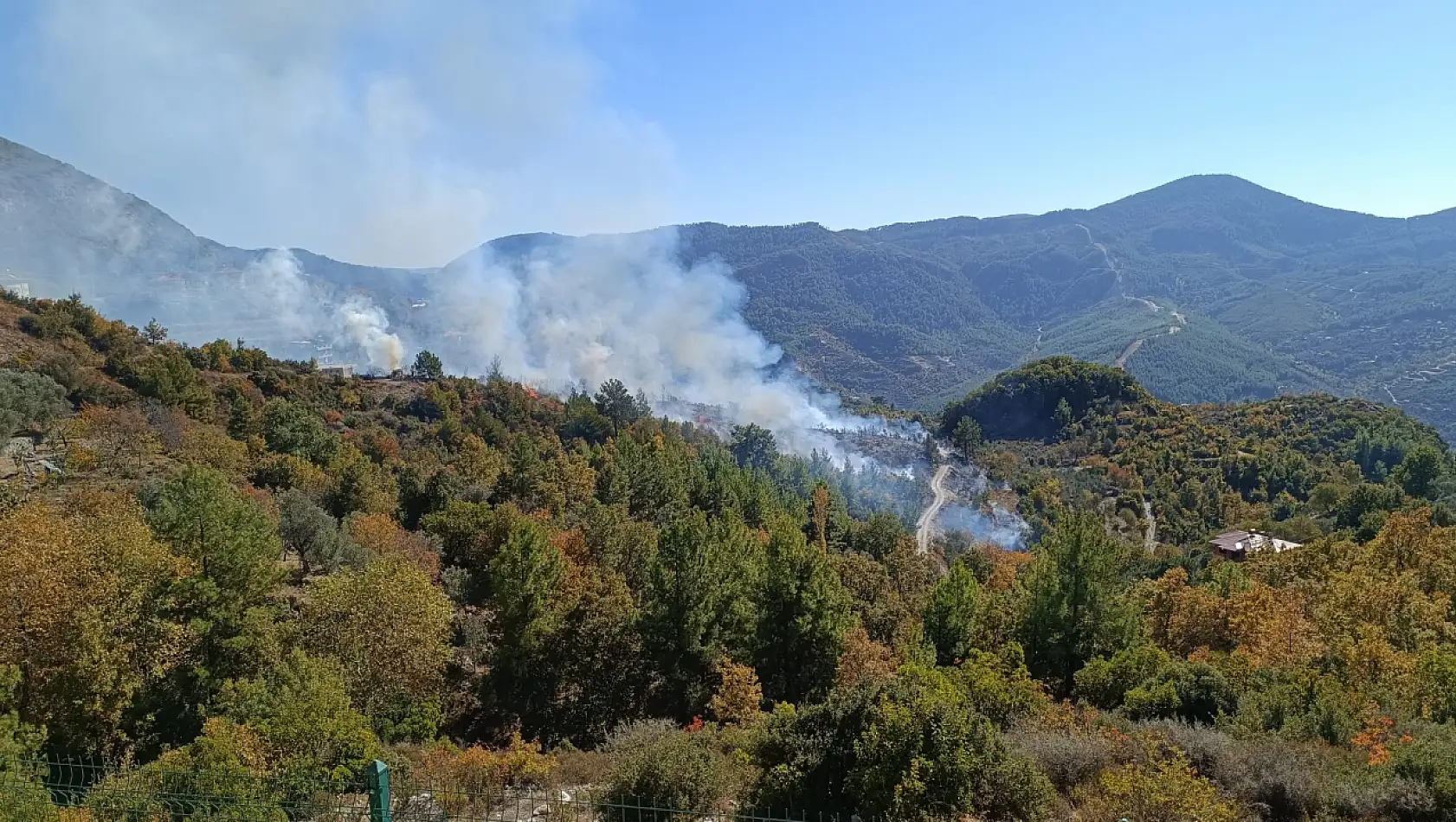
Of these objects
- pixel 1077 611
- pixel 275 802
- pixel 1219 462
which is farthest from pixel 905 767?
pixel 1219 462

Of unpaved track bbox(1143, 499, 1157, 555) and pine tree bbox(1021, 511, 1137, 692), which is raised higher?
pine tree bbox(1021, 511, 1137, 692)

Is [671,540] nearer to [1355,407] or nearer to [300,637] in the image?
[300,637]

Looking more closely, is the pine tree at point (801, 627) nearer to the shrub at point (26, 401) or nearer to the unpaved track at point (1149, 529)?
the shrub at point (26, 401)

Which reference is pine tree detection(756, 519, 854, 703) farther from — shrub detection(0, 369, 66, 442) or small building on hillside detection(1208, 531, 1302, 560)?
small building on hillside detection(1208, 531, 1302, 560)

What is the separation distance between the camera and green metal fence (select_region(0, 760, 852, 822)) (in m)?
9.54

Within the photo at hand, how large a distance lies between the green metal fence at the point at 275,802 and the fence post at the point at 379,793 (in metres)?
3.77

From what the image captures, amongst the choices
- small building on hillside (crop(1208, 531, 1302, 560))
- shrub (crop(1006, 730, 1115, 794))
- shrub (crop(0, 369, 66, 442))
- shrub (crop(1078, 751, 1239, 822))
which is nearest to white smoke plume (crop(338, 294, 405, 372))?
shrub (crop(0, 369, 66, 442))

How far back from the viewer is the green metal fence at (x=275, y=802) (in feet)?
31.3

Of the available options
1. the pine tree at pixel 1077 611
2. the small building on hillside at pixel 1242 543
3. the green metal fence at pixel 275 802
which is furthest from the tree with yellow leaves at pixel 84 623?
the small building on hillside at pixel 1242 543

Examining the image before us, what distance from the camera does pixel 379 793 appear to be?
6074 millimetres


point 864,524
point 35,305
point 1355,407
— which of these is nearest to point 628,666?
point 864,524

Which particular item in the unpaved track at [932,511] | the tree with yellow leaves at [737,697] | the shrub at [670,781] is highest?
the shrub at [670,781]

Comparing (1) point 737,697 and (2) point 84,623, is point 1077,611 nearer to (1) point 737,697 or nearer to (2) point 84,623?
(1) point 737,697

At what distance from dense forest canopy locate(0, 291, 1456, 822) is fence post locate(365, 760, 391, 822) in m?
5.63
